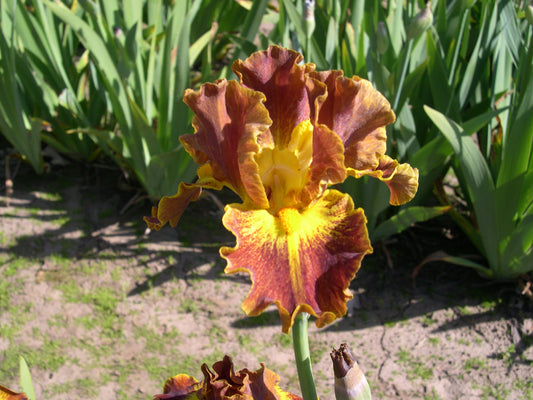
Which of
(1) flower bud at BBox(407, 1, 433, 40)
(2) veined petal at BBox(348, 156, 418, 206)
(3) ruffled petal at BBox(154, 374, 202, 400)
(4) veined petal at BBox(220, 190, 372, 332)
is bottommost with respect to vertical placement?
(3) ruffled petal at BBox(154, 374, 202, 400)

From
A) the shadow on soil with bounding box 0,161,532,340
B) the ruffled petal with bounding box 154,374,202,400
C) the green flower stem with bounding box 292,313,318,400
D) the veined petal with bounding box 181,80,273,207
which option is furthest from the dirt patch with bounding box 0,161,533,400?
the veined petal with bounding box 181,80,273,207

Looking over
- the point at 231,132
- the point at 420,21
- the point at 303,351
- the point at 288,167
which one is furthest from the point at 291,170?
the point at 420,21

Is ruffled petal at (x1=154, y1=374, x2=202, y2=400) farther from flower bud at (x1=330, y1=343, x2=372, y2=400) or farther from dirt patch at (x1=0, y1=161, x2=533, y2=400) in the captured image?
dirt patch at (x1=0, y1=161, x2=533, y2=400)

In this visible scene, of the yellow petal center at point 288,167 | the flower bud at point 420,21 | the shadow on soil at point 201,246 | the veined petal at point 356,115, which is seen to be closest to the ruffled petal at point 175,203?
the yellow petal center at point 288,167

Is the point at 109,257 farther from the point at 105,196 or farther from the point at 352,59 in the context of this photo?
the point at 352,59

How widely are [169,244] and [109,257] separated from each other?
0.23 m

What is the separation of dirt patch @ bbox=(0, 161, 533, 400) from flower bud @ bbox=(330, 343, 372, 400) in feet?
3.19

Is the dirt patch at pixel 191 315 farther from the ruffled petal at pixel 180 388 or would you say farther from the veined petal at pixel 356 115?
the veined petal at pixel 356 115

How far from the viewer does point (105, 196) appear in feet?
8.14

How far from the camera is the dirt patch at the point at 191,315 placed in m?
1.81

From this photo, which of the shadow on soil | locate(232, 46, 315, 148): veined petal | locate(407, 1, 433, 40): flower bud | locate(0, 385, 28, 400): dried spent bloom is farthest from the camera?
the shadow on soil

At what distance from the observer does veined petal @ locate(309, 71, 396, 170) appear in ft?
2.93

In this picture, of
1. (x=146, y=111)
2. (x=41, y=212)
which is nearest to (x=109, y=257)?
(x=41, y=212)

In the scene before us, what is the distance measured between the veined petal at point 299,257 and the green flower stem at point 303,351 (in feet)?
0.14
